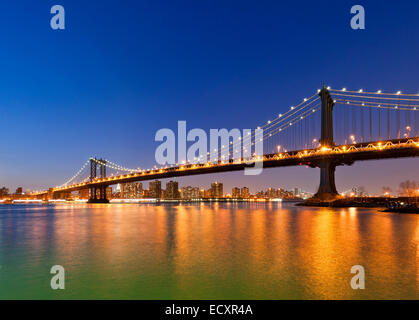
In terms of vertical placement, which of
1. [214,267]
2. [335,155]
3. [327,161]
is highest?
[335,155]

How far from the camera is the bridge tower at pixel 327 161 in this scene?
47.1 metres

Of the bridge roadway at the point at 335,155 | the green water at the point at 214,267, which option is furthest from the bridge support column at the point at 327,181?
the green water at the point at 214,267

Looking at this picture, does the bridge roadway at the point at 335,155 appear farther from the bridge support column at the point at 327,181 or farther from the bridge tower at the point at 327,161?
the bridge tower at the point at 327,161

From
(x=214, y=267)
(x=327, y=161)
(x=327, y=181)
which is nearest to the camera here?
(x=214, y=267)

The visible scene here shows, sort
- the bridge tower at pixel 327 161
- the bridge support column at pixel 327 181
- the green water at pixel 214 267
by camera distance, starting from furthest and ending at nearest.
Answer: the bridge tower at pixel 327 161
the bridge support column at pixel 327 181
the green water at pixel 214 267

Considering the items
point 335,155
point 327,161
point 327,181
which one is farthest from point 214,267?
point 327,181

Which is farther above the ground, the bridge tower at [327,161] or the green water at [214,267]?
the bridge tower at [327,161]

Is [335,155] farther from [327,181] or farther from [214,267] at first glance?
[214,267]

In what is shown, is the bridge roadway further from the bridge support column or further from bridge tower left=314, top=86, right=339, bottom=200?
bridge tower left=314, top=86, right=339, bottom=200

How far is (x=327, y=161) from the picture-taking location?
47.0 m

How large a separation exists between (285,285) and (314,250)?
17.5 ft

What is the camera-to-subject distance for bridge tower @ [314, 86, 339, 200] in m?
47.1
